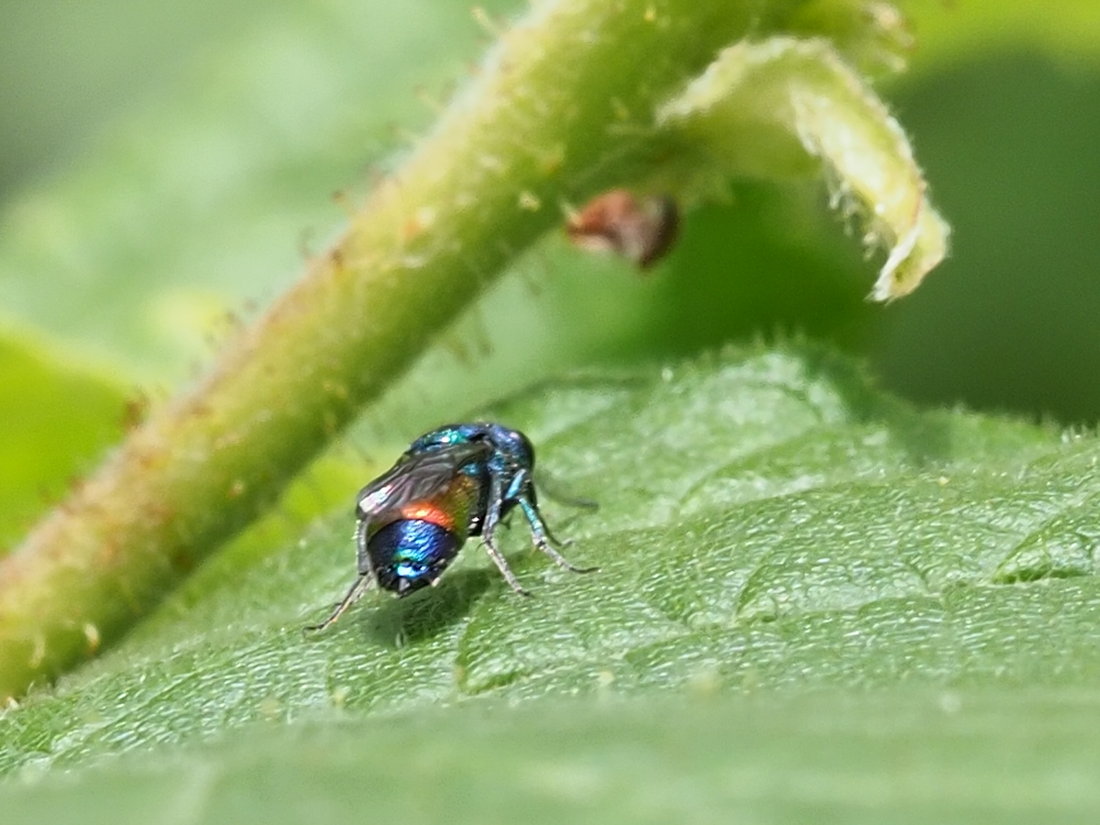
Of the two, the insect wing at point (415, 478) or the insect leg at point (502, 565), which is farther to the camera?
the insect wing at point (415, 478)

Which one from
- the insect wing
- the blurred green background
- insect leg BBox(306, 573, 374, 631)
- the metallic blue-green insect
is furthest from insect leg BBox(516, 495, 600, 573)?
the blurred green background

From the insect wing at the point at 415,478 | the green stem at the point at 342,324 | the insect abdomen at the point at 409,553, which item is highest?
the green stem at the point at 342,324

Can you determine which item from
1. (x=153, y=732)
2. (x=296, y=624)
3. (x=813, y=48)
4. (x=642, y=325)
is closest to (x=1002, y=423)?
(x=813, y=48)

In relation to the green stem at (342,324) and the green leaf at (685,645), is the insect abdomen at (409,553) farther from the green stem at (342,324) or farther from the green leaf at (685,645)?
the green stem at (342,324)

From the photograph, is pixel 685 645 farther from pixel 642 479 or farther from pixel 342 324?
pixel 342 324

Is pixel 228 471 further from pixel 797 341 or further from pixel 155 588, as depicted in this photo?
pixel 797 341

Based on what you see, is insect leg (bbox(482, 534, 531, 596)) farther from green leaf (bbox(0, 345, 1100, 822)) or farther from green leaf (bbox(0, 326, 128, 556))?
green leaf (bbox(0, 326, 128, 556))

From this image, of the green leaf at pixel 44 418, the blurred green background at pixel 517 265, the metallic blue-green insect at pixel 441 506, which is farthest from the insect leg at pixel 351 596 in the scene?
the green leaf at pixel 44 418

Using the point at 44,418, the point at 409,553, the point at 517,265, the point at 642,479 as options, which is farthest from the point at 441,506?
the point at 44,418
